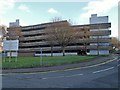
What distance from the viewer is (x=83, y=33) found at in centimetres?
8088

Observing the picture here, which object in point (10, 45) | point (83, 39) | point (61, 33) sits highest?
point (61, 33)

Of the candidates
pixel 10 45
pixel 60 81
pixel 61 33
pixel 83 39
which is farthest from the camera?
pixel 83 39

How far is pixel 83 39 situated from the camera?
82.0 meters

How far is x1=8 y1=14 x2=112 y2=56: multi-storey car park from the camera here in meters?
81.5

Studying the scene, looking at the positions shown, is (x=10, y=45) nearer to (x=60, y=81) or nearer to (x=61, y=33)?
(x=60, y=81)

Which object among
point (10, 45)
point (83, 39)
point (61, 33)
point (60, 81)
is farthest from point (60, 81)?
point (83, 39)

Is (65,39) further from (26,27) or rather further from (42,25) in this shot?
(26,27)

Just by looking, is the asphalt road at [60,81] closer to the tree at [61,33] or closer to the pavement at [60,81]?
the pavement at [60,81]

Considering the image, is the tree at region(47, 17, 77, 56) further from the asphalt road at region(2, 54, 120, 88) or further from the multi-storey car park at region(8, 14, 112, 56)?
the asphalt road at region(2, 54, 120, 88)

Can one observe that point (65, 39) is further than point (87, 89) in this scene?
Yes

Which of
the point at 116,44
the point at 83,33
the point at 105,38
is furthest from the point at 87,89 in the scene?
the point at 116,44

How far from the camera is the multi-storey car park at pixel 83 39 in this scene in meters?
81.5

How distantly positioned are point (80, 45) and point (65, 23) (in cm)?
2469

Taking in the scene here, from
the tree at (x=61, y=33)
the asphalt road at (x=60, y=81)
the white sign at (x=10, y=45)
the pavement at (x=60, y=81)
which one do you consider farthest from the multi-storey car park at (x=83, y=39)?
the asphalt road at (x=60, y=81)
